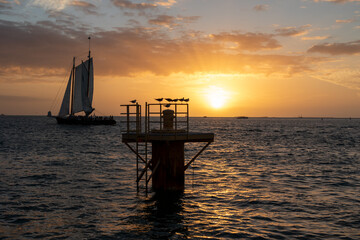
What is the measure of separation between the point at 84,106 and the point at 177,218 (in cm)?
12330

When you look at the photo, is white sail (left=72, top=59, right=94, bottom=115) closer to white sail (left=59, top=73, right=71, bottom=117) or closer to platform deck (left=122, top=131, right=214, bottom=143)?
Result: white sail (left=59, top=73, right=71, bottom=117)

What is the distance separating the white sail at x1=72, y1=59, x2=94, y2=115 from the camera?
13175 centimetres

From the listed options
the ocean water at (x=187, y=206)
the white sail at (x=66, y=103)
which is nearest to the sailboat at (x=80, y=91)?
the white sail at (x=66, y=103)

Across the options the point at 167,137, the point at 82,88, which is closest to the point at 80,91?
the point at 82,88

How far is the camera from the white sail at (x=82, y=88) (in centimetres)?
13175

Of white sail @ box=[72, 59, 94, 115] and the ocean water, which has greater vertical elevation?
white sail @ box=[72, 59, 94, 115]

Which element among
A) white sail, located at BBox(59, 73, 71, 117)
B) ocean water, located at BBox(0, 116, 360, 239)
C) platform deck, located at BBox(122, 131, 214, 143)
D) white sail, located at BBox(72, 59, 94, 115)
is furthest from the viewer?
white sail, located at BBox(59, 73, 71, 117)

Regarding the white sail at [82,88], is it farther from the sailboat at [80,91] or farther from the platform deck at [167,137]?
the platform deck at [167,137]

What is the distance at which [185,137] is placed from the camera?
20141 millimetres

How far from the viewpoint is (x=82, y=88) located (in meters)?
131

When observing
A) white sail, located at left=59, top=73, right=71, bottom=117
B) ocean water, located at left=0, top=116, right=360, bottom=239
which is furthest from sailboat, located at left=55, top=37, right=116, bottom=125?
ocean water, located at left=0, top=116, right=360, bottom=239

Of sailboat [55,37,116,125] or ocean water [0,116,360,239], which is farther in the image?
sailboat [55,37,116,125]

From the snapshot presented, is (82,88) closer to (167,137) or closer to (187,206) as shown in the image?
(167,137)

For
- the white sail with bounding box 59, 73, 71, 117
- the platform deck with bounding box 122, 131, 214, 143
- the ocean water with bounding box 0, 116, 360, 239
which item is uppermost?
the white sail with bounding box 59, 73, 71, 117
